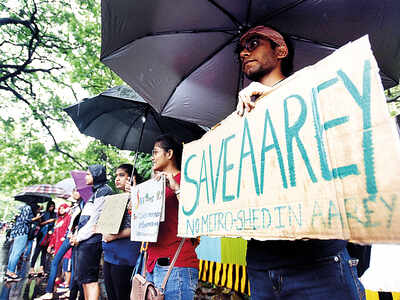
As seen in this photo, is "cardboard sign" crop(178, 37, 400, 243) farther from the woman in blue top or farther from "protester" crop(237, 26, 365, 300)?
the woman in blue top

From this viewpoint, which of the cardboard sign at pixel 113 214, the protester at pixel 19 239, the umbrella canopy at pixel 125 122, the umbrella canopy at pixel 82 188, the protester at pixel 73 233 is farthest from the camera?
the protester at pixel 19 239

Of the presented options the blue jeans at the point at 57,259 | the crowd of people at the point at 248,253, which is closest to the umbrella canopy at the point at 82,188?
the crowd of people at the point at 248,253

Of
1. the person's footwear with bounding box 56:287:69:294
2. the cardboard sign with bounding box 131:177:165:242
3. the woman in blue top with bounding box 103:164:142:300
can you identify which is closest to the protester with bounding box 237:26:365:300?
the cardboard sign with bounding box 131:177:165:242

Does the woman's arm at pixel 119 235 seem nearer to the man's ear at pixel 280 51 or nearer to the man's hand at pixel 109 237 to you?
the man's hand at pixel 109 237

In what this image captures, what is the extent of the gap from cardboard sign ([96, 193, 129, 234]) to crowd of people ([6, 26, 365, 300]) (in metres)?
0.09

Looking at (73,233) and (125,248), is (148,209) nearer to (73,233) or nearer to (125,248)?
(125,248)

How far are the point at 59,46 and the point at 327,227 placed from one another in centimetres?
1035

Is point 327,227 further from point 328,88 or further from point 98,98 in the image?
point 98,98

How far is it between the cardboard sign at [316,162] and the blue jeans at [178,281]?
2.41 feet

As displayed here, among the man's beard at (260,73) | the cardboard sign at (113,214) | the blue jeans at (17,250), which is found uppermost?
the man's beard at (260,73)

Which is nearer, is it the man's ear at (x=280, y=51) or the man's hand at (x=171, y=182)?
the man's ear at (x=280, y=51)

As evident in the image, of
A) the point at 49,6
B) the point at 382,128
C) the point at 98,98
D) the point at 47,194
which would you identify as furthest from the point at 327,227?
the point at 49,6

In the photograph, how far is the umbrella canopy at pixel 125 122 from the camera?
366 centimetres

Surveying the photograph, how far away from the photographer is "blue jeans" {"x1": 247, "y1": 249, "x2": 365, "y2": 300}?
1000mm
